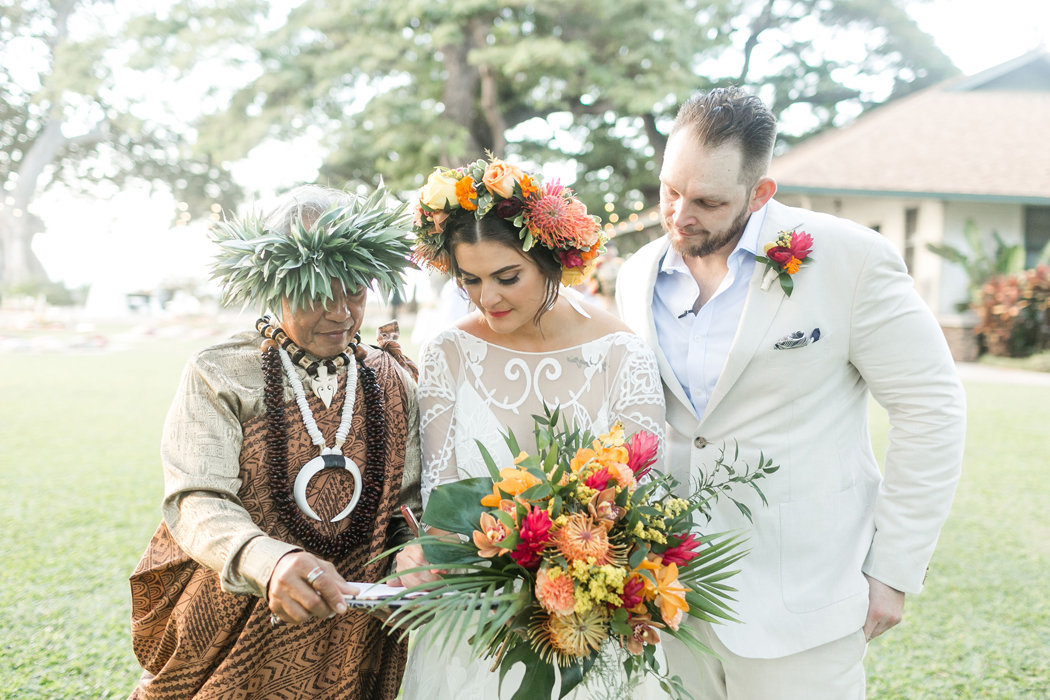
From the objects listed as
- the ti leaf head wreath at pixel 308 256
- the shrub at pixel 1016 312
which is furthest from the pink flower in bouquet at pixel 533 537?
the shrub at pixel 1016 312

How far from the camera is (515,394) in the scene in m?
2.65

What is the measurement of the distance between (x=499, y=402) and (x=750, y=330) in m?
0.85

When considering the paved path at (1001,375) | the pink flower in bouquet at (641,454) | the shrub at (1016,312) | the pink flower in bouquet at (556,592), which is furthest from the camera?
the shrub at (1016,312)

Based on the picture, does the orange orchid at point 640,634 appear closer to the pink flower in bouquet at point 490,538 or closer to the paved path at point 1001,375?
the pink flower in bouquet at point 490,538

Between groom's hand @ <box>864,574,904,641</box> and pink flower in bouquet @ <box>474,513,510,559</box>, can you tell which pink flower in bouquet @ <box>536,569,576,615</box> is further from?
groom's hand @ <box>864,574,904,641</box>

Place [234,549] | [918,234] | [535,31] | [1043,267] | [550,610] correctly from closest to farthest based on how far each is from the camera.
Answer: [550,610], [234,549], [1043,267], [918,234], [535,31]

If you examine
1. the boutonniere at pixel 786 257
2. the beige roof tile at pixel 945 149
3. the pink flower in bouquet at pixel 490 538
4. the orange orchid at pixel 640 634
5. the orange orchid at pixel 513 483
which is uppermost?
the beige roof tile at pixel 945 149

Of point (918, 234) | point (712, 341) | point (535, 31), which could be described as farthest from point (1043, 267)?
point (712, 341)

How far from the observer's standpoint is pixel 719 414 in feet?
8.51

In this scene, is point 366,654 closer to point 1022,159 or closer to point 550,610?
point 550,610

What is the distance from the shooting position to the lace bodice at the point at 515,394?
2.58 meters

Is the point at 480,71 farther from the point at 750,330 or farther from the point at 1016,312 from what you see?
the point at 750,330

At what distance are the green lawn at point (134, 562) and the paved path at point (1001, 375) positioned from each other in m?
3.29

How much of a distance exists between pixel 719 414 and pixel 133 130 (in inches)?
1162
